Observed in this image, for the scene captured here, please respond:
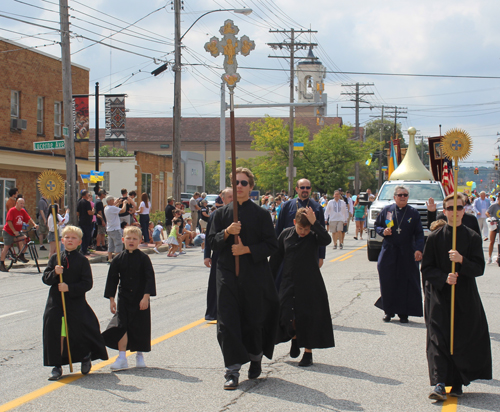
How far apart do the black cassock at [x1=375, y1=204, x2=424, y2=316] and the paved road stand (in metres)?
0.28

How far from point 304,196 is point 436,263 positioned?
260cm

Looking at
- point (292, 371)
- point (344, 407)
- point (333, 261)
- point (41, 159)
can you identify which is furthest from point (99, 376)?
point (41, 159)

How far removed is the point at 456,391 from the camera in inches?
209

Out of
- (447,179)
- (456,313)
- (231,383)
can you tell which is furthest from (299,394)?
(447,179)

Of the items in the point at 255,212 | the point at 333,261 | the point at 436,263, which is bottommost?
the point at 333,261

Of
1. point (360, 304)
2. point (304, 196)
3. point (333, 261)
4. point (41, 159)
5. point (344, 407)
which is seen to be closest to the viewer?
point (344, 407)

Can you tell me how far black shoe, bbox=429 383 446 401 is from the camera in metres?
5.18

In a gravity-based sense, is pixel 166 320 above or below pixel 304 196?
below

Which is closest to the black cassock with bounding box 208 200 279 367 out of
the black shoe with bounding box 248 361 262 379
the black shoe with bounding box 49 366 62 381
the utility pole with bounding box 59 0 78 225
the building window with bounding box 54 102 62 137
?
the black shoe with bounding box 248 361 262 379

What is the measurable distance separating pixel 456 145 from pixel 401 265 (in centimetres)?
312

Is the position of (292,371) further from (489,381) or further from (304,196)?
(304,196)

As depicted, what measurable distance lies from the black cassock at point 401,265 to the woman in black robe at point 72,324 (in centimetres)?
422

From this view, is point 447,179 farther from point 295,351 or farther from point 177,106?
point 295,351

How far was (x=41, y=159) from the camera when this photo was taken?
2639cm
